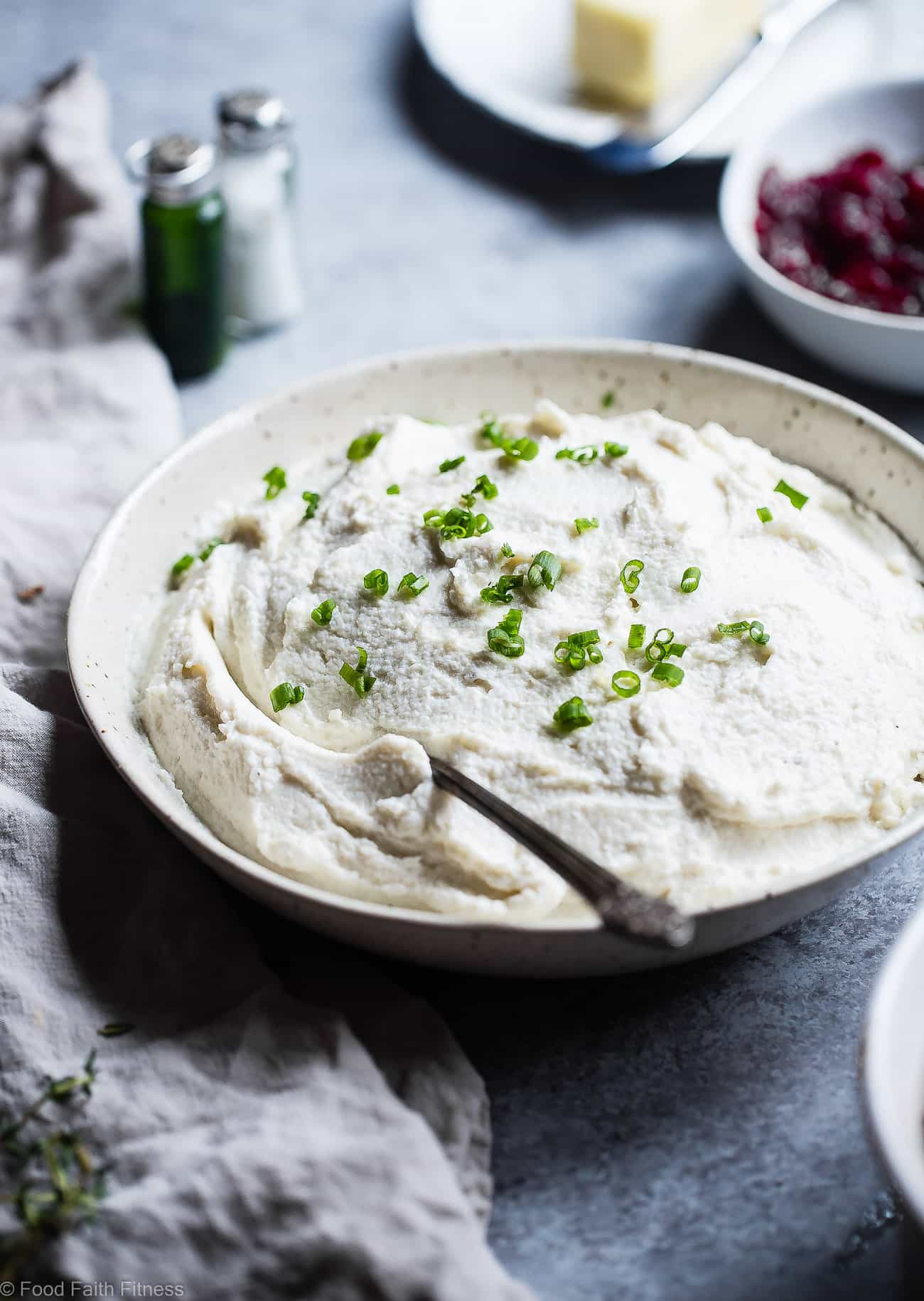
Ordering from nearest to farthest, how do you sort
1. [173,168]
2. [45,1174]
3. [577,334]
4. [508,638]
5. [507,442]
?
[45,1174] → [508,638] → [507,442] → [173,168] → [577,334]

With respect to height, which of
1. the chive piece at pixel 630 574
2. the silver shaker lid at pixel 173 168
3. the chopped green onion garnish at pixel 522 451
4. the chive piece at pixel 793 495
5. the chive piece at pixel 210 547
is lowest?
the chive piece at pixel 210 547

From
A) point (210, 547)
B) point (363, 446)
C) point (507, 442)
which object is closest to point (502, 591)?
point (507, 442)

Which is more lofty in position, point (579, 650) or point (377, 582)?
point (579, 650)

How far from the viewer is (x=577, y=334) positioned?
4.65 metres

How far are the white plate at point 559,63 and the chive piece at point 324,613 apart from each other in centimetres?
289

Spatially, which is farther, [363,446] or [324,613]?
[363,446]

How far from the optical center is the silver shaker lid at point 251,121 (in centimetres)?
420

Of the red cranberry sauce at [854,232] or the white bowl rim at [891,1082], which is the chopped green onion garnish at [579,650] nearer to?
the white bowl rim at [891,1082]

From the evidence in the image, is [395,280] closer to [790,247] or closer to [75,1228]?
[790,247]

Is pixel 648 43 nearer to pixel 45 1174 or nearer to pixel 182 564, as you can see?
pixel 182 564

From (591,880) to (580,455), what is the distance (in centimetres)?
124

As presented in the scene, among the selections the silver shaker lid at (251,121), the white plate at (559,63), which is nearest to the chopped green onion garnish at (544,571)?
the silver shaker lid at (251,121)

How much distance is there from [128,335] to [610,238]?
75.5 inches

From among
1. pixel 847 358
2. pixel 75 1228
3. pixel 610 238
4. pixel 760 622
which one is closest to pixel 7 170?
pixel 610 238
